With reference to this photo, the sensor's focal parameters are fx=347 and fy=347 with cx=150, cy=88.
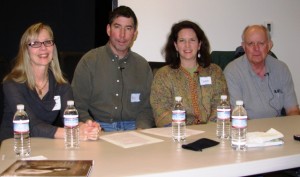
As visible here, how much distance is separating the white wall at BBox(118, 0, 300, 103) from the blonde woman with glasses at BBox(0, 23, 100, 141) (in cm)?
171

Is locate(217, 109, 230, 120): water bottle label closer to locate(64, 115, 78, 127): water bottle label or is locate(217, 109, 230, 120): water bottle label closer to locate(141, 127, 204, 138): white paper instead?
locate(141, 127, 204, 138): white paper

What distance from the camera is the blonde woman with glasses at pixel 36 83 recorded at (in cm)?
221

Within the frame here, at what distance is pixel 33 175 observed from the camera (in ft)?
4.15

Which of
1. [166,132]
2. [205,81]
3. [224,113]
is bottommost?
[166,132]

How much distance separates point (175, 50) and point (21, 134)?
159 cm

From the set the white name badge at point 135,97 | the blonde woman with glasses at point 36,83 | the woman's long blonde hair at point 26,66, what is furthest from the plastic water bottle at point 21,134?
the white name badge at point 135,97

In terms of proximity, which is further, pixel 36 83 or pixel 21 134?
pixel 36 83

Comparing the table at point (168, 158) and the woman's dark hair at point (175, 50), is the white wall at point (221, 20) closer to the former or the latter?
the woman's dark hair at point (175, 50)

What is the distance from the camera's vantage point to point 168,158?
1530 mm

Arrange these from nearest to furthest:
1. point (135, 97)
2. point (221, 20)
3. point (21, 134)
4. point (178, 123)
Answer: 1. point (21, 134)
2. point (178, 123)
3. point (135, 97)
4. point (221, 20)

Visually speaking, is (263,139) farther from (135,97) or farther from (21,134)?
(135,97)

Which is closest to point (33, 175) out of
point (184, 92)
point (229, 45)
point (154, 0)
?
point (184, 92)

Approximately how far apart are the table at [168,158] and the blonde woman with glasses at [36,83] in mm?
443

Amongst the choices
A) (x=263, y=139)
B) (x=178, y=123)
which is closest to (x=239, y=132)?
(x=263, y=139)
